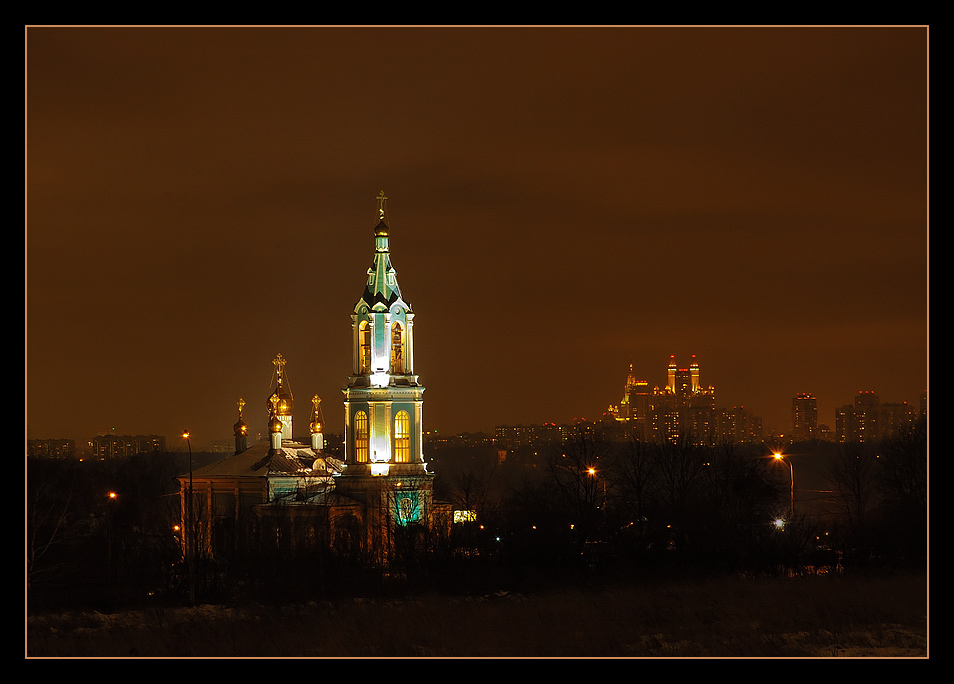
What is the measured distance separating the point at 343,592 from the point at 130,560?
14.9m

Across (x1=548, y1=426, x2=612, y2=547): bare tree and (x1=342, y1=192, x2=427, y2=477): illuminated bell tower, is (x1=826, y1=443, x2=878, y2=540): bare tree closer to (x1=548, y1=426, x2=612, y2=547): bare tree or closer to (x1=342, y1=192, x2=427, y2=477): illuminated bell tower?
(x1=548, y1=426, x2=612, y2=547): bare tree

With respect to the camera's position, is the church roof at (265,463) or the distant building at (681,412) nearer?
the church roof at (265,463)

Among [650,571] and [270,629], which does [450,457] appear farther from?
[270,629]

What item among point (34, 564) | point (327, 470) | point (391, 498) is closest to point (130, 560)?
point (34, 564)

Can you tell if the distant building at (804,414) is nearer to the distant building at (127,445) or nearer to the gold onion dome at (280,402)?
the gold onion dome at (280,402)

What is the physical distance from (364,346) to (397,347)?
1864 millimetres

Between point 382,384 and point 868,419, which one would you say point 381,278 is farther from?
point 868,419

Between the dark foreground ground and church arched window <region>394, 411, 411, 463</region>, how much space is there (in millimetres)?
33723

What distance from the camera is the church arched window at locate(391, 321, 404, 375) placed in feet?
285

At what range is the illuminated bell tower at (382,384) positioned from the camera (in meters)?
86.0

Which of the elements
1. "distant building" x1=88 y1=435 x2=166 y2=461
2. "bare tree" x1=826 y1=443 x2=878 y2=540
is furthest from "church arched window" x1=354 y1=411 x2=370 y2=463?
"distant building" x1=88 y1=435 x2=166 y2=461

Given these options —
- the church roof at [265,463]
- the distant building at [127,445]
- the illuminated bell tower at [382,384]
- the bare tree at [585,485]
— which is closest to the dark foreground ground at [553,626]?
the bare tree at [585,485]

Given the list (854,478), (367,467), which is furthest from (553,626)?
(367,467)

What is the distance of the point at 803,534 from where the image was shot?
61.4m
